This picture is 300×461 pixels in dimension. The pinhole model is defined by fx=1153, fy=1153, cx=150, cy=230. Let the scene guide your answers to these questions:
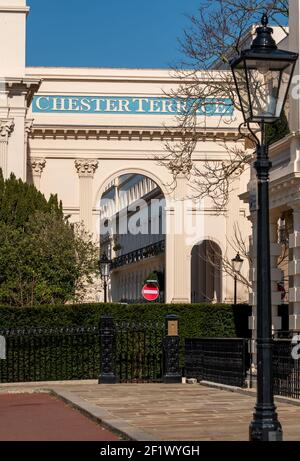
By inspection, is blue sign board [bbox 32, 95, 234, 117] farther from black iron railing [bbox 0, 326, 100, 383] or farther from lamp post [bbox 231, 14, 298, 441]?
lamp post [bbox 231, 14, 298, 441]

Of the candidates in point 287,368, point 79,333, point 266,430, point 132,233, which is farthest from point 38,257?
point 132,233

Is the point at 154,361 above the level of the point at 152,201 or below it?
below

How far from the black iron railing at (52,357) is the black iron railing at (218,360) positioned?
2.50 metres

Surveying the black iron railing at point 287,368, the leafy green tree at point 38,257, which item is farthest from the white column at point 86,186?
the black iron railing at point 287,368

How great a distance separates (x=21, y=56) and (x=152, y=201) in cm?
3512

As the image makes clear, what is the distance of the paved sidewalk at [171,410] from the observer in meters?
13.3

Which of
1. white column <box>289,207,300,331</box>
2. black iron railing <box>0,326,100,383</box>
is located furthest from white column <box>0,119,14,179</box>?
white column <box>289,207,300,331</box>

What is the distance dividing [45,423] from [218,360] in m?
8.55

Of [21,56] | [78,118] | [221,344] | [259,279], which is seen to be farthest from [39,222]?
[259,279]

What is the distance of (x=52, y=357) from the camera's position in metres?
27.2

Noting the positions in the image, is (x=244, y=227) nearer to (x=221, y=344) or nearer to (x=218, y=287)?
(x=218, y=287)

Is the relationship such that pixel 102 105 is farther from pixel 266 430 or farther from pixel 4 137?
pixel 266 430

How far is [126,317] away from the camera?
96.0 feet

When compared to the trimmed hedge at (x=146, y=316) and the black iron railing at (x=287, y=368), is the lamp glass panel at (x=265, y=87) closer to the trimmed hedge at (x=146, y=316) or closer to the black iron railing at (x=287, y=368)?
the black iron railing at (x=287, y=368)
